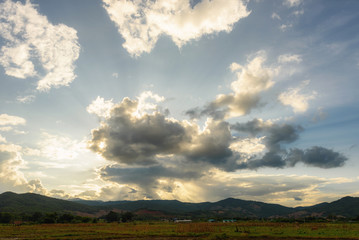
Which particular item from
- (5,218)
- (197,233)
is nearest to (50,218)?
(5,218)

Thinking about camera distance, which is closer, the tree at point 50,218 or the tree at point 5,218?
the tree at point 50,218

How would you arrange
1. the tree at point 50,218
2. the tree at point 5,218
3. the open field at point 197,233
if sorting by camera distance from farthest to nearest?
the tree at point 5,218
the tree at point 50,218
the open field at point 197,233

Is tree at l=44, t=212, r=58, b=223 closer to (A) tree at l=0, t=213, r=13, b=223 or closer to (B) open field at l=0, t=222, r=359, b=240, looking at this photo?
(A) tree at l=0, t=213, r=13, b=223

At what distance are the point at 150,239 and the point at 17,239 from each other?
2665cm

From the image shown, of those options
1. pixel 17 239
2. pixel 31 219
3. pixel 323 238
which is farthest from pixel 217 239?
pixel 31 219

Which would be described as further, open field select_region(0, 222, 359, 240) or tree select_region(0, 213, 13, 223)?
tree select_region(0, 213, 13, 223)

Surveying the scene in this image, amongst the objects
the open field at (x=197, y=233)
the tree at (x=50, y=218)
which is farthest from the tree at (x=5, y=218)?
the open field at (x=197, y=233)

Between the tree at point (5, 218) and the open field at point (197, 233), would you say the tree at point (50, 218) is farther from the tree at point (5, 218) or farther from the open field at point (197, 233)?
the open field at point (197, 233)

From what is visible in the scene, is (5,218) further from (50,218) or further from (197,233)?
(197,233)

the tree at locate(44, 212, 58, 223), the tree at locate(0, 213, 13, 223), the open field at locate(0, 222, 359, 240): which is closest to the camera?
the open field at locate(0, 222, 359, 240)

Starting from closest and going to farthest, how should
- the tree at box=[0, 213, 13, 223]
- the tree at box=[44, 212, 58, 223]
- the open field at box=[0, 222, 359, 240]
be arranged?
the open field at box=[0, 222, 359, 240] → the tree at box=[44, 212, 58, 223] → the tree at box=[0, 213, 13, 223]

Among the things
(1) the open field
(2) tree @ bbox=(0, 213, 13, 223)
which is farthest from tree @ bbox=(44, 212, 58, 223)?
(1) the open field

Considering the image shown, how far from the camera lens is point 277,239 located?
150 feet

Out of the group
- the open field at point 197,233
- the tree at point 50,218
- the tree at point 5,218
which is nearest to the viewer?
the open field at point 197,233
